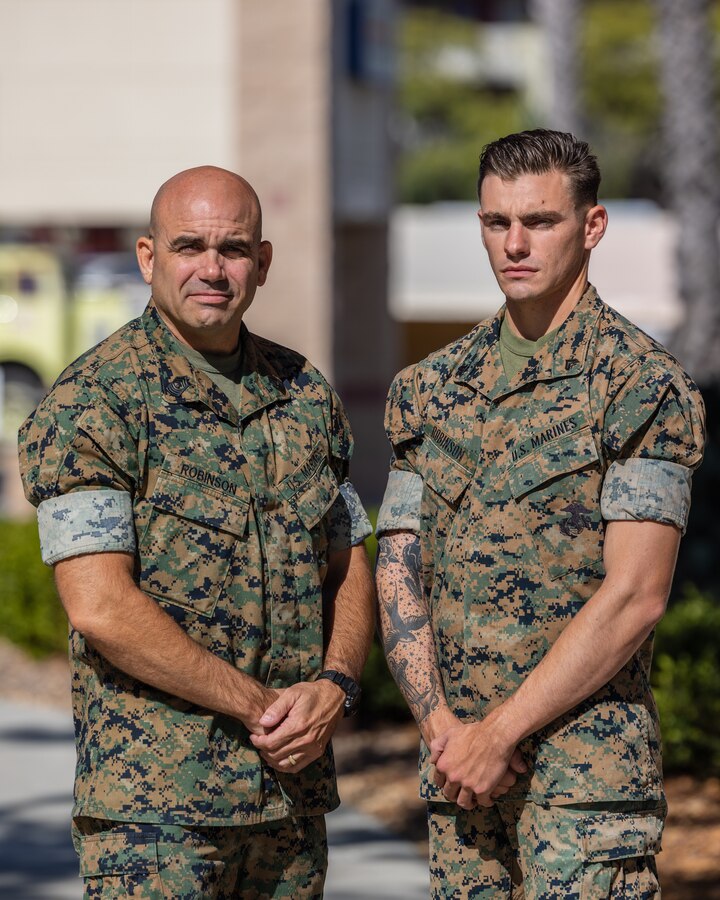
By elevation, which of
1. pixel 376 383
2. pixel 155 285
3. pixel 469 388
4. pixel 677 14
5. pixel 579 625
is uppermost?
pixel 677 14

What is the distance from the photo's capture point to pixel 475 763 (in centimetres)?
312

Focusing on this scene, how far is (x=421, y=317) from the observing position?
2459 cm

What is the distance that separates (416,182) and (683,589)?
153 feet

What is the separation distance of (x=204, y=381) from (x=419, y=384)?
0.47m

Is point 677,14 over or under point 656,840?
over

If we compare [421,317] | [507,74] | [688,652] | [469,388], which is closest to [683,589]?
[688,652]

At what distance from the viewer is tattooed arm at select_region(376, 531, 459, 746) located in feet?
10.6

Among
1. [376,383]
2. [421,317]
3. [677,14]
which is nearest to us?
[677,14]

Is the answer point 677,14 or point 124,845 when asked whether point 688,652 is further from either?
point 677,14

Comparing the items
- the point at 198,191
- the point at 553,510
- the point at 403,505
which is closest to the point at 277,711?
the point at 403,505

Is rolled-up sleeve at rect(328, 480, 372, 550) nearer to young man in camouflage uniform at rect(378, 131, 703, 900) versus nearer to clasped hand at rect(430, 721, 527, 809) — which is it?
young man in camouflage uniform at rect(378, 131, 703, 900)

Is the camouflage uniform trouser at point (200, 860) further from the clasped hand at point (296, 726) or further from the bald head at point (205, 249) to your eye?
the bald head at point (205, 249)

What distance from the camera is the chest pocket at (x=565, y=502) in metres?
3.13

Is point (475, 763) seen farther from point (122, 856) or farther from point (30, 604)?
point (30, 604)
